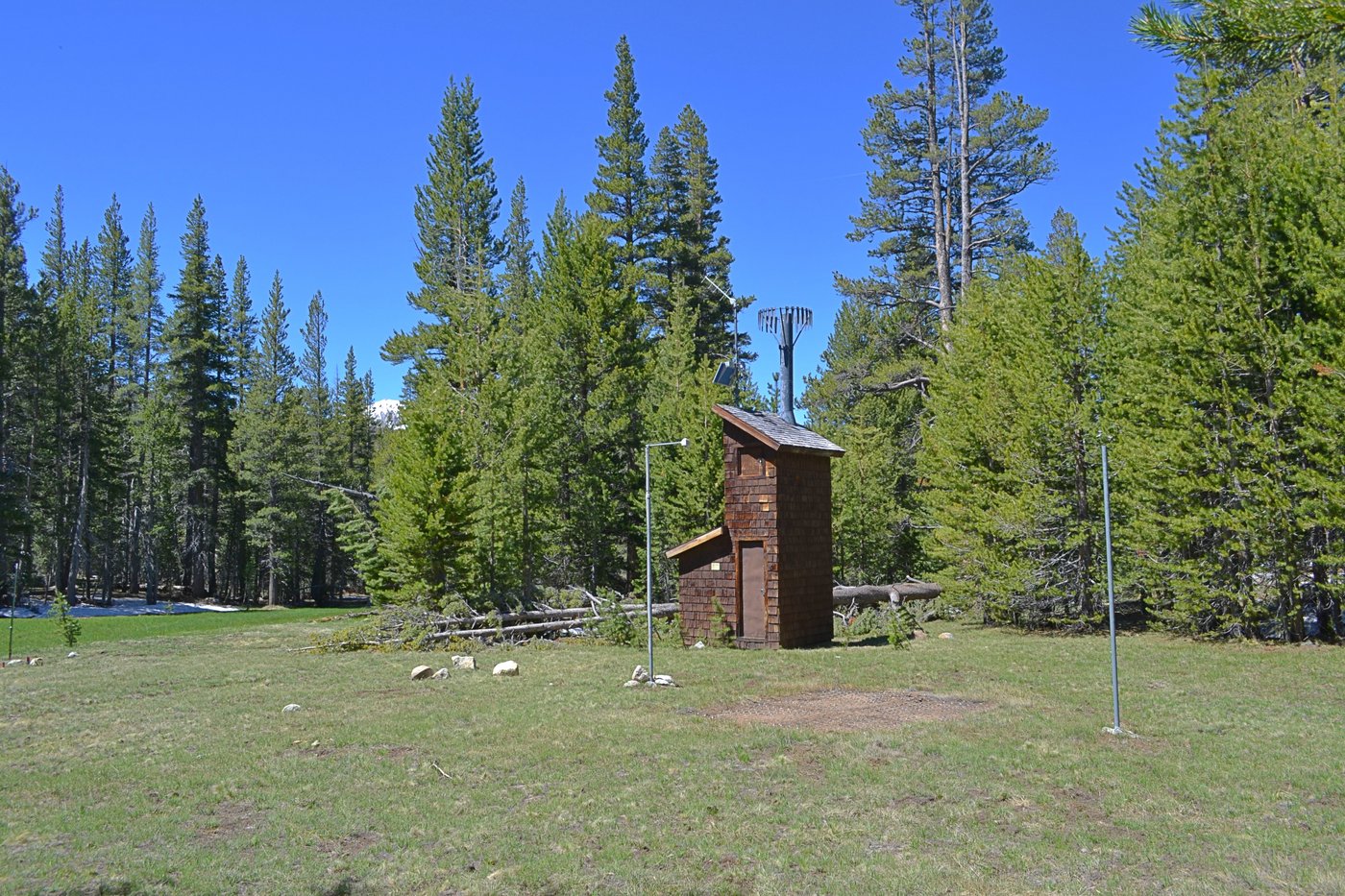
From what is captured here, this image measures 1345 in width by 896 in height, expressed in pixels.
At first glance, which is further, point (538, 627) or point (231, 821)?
point (538, 627)

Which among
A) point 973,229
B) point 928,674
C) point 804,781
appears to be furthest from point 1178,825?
point 973,229

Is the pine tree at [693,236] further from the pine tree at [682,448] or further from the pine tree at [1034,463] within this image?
the pine tree at [1034,463]

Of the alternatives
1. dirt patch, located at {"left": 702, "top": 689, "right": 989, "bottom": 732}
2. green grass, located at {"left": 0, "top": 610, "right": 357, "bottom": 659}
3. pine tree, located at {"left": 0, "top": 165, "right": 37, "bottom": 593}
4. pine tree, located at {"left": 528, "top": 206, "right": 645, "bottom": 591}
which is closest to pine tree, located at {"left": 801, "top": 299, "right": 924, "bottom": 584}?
pine tree, located at {"left": 528, "top": 206, "right": 645, "bottom": 591}

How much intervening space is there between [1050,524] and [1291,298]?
741cm

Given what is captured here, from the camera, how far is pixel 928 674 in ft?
51.3

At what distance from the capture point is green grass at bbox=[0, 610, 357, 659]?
2360 cm

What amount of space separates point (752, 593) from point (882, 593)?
8368mm

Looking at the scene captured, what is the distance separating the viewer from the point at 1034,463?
2255 cm

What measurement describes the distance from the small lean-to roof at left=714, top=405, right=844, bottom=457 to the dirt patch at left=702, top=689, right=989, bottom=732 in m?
7.07

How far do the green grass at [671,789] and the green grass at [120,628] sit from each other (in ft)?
33.3

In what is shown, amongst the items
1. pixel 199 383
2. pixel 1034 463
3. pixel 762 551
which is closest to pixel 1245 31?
pixel 762 551

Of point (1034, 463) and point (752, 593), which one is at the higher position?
point (1034, 463)

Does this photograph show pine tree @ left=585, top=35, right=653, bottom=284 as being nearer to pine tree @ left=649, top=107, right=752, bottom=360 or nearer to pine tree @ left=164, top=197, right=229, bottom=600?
pine tree @ left=649, top=107, right=752, bottom=360

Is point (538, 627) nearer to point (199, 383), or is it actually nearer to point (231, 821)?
point (231, 821)
